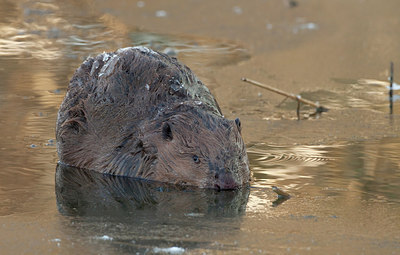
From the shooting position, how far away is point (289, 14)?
15867 millimetres

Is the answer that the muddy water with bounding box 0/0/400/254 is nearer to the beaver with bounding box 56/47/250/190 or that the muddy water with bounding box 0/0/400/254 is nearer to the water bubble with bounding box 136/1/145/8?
the water bubble with bounding box 136/1/145/8

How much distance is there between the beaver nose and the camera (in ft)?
20.4

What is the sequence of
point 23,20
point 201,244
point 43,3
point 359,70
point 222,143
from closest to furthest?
1. point 201,244
2. point 222,143
3. point 359,70
4. point 23,20
5. point 43,3

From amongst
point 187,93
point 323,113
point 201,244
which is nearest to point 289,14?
point 323,113

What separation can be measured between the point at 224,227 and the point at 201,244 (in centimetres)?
44

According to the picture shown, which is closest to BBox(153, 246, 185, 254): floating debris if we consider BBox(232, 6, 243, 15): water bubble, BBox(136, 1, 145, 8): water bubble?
BBox(232, 6, 243, 15): water bubble

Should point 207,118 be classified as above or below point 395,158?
above

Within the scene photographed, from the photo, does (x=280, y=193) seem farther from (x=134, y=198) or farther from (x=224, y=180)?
(x=134, y=198)

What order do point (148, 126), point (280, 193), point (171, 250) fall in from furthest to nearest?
1. point (148, 126)
2. point (280, 193)
3. point (171, 250)

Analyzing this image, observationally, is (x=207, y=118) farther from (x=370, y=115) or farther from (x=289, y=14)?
(x=289, y=14)

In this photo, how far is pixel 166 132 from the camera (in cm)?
641

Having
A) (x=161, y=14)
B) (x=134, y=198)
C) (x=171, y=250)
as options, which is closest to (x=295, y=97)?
(x=134, y=198)

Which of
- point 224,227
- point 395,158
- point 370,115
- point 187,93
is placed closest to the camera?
point 224,227

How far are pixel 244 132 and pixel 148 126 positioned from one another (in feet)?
6.31
